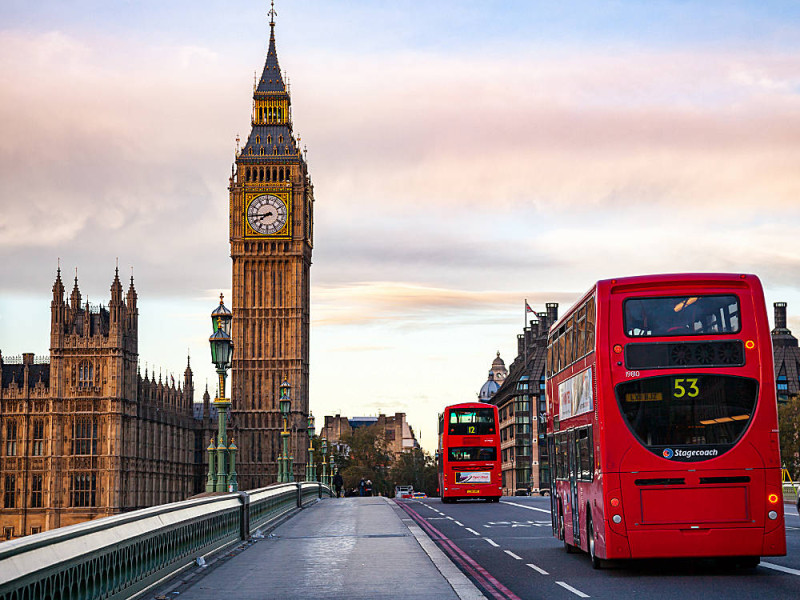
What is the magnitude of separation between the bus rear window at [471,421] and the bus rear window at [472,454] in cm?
90

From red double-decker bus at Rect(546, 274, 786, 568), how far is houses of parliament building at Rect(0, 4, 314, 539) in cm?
8838

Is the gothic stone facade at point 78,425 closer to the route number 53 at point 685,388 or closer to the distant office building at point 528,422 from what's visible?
the distant office building at point 528,422

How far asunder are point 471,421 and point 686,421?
34092mm

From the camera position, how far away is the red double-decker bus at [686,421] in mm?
15234

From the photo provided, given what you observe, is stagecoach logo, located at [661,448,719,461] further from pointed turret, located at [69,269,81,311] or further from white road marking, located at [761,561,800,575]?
pointed turret, located at [69,269,81,311]

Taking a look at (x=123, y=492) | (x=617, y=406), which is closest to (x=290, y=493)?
(x=617, y=406)

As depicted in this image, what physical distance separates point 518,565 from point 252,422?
375 ft

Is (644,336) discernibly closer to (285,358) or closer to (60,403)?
(60,403)

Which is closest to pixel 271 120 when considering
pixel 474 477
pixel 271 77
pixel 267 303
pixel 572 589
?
pixel 271 77

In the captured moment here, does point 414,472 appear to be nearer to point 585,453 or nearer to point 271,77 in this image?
point 271,77

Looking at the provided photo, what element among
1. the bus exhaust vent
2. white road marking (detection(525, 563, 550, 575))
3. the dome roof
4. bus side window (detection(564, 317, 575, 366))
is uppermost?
the dome roof

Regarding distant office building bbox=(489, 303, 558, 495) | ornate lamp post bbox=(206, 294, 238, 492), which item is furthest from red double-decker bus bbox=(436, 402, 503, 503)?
distant office building bbox=(489, 303, 558, 495)

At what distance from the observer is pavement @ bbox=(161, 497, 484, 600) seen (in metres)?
14.4

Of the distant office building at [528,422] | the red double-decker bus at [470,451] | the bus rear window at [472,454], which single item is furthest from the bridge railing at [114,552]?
the distant office building at [528,422]
